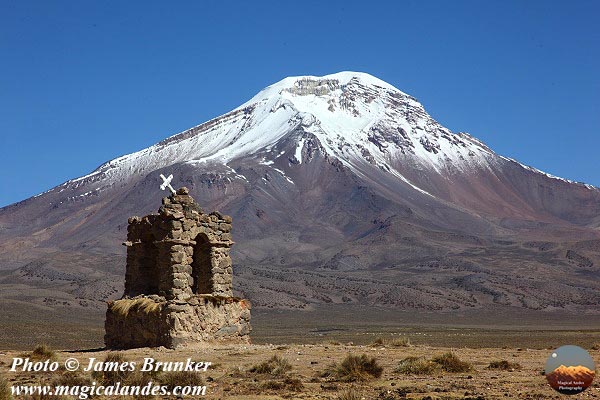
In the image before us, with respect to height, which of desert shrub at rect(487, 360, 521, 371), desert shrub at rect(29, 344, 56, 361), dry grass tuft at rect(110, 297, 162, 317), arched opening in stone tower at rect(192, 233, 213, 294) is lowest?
desert shrub at rect(487, 360, 521, 371)

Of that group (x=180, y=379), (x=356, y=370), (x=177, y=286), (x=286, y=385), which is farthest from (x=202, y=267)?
(x=286, y=385)

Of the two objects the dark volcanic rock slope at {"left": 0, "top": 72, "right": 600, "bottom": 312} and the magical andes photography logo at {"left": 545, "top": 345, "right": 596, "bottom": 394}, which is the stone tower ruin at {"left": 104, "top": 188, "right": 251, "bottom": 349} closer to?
the magical andes photography logo at {"left": 545, "top": 345, "right": 596, "bottom": 394}

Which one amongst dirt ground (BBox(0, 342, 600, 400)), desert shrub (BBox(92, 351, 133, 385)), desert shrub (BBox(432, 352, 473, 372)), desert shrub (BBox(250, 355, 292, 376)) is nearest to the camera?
dirt ground (BBox(0, 342, 600, 400))

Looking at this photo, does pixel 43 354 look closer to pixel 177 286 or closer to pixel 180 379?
pixel 177 286

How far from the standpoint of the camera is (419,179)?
19788 cm

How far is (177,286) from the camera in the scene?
19.5m

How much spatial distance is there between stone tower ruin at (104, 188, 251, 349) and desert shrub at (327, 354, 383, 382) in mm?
5585

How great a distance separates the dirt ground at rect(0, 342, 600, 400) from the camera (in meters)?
11.6

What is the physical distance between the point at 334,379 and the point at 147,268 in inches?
366

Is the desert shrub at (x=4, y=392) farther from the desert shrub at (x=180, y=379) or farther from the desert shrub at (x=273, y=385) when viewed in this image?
the desert shrub at (x=273, y=385)

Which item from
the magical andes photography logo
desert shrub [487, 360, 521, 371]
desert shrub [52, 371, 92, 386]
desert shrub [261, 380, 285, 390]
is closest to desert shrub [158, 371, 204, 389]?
desert shrub [261, 380, 285, 390]

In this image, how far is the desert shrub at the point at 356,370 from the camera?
13.2 metres

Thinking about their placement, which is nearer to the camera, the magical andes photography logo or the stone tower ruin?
the magical andes photography logo

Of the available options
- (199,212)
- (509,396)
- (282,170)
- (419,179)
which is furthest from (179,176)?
(509,396)
